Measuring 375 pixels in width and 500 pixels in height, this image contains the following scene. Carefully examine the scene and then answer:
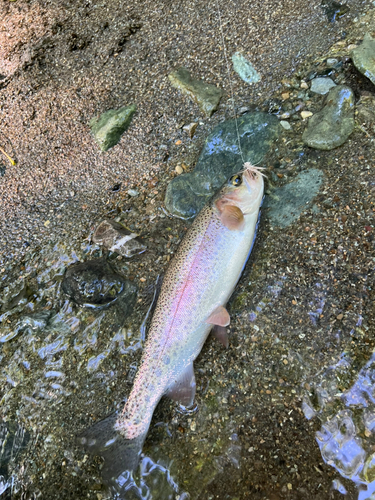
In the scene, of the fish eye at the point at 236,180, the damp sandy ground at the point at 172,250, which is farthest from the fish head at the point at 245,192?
the damp sandy ground at the point at 172,250

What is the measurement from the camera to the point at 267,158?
3105 millimetres

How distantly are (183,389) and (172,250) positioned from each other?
4.06 feet

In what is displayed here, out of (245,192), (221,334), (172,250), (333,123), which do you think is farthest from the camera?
(172,250)

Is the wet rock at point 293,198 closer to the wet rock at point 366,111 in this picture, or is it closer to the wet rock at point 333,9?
the wet rock at point 366,111

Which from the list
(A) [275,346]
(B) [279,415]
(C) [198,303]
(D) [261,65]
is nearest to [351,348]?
(A) [275,346]

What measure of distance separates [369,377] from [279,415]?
0.67 meters

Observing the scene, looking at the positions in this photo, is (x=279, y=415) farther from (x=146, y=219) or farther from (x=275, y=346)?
(x=146, y=219)

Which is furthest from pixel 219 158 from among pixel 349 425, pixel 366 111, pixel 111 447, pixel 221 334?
pixel 111 447

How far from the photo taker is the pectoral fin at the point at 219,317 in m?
2.59

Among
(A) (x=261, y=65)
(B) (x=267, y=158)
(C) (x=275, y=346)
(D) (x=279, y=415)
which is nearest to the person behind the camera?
(D) (x=279, y=415)

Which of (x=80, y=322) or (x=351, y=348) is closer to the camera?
(x=351, y=348)

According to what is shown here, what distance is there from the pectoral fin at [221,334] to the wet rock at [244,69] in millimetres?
2640

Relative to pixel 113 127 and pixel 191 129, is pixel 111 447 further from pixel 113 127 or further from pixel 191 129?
pixel 113 127

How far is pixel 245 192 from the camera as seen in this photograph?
9.26 feet
